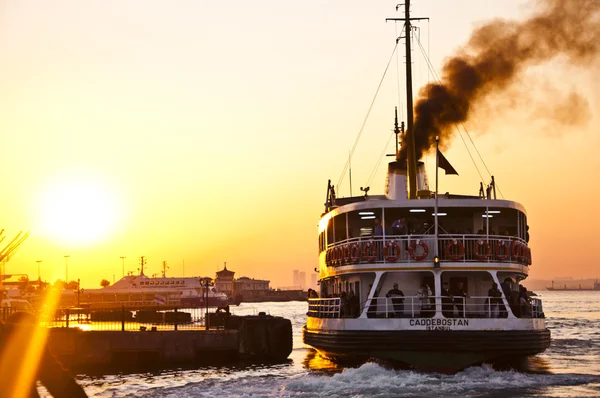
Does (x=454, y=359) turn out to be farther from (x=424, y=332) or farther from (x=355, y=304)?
(x=355, y=304)

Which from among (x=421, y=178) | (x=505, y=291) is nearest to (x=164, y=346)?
(x=421, y=178)

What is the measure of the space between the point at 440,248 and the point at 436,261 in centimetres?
92

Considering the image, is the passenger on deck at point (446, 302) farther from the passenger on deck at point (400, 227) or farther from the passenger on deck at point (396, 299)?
the passenger on deck at point (400, 227)

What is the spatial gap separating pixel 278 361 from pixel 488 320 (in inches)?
560

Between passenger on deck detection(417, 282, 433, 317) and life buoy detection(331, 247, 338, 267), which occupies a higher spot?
life buoy detection(331, 247, 338, 267)

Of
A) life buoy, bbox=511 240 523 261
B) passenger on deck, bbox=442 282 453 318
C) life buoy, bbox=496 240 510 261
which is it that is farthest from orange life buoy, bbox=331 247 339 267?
life buoy, bbox=511 240 523 261

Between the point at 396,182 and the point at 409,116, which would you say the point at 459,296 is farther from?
the point at 396,182

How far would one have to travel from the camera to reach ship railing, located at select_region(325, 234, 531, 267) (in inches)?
1284

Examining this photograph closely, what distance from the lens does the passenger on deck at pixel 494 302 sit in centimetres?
3222

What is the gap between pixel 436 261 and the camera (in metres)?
32.4

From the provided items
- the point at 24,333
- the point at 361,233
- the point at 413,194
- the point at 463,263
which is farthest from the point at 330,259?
the point at 24,333

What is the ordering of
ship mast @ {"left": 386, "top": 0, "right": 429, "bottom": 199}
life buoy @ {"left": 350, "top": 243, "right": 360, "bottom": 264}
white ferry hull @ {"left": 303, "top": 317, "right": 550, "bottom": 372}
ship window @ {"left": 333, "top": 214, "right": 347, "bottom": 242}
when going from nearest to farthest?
1. white ferry hull @ {"left": 303, "top": 317, "right": 550, "bottom": 372}
2. life buoy @ {"left": 350, "top": 243, "right": 360, "bottom": 264}
3. ship mast @ {"left": 386, "top": 0, "right": 429, "bottom": 199}
4. ship window @ {"left": 333, "top": 214, "right": 347, "bottom": 242}

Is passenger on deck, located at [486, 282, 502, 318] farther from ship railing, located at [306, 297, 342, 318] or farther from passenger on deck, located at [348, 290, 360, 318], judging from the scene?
ship railing, located at [306, 297, 342, 318]

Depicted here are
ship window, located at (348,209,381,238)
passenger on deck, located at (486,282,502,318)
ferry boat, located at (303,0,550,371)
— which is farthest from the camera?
ship window, located at (348,209,381,238)
